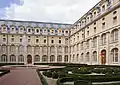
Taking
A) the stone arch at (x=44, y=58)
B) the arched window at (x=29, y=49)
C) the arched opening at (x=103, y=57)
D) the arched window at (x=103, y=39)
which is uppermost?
the arched window at (x=103, y=39)

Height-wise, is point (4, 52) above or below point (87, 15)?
below

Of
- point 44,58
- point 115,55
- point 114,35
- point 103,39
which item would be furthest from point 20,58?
point 114,35

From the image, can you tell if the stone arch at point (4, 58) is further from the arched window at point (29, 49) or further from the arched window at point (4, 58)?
the arched window at point (29, 49)


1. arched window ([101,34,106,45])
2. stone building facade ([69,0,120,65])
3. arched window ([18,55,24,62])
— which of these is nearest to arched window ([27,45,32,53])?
arched window ([18,55,24,62])

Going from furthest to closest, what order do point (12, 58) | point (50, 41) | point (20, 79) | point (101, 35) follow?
point (50, 41), point (12, 58), point (101, 35), point (20, 79)

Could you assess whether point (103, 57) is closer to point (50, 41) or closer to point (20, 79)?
point (20, 79)

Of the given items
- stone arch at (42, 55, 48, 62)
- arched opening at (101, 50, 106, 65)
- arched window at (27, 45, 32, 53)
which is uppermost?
arched window at (27, 45, 32, 53)

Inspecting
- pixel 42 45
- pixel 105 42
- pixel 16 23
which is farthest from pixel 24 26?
pixel 105 42

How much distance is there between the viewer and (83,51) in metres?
51.4

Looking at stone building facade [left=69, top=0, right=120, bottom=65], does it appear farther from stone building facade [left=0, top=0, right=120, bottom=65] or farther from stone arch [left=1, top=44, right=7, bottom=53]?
stone arch [left=1, top=44, right=7, bottom=53]

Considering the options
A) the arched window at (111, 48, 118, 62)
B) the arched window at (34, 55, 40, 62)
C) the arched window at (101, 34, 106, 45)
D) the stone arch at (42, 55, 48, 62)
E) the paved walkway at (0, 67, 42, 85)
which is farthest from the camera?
the stone arch at (42, 55, 48, 62)

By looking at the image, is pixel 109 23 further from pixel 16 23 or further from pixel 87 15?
Answer: pixel 16 23

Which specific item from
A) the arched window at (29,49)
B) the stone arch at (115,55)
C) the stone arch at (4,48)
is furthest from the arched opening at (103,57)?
the stone arch at (4,48)

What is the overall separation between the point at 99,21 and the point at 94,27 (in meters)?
3.38
